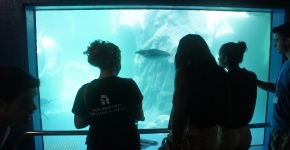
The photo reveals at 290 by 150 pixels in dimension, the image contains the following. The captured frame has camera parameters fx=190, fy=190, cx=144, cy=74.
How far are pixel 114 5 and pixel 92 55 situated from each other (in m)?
1.51

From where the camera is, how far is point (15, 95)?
116 cm

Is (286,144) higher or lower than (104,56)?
lower

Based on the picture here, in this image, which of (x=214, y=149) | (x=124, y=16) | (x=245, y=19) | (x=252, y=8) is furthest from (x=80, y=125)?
(x=245, y=19)

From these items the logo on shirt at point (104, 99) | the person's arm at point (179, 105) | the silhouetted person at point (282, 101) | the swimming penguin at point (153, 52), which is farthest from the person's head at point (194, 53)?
the swimming penguin at point (153, 52)

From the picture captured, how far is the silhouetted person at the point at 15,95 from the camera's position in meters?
1.11

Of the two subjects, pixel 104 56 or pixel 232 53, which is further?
pixel 232 53

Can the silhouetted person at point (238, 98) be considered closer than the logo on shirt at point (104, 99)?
No

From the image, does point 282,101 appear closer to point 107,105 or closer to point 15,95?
point 107,105

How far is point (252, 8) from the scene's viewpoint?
3219 mm

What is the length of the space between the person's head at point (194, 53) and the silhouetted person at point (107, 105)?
539 mm

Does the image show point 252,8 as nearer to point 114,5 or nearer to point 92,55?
point 114,5

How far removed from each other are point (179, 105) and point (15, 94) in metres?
1.21

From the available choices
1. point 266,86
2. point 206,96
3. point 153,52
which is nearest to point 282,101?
point 266,86

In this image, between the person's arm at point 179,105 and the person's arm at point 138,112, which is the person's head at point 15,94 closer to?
the person's arm at point 138,112
